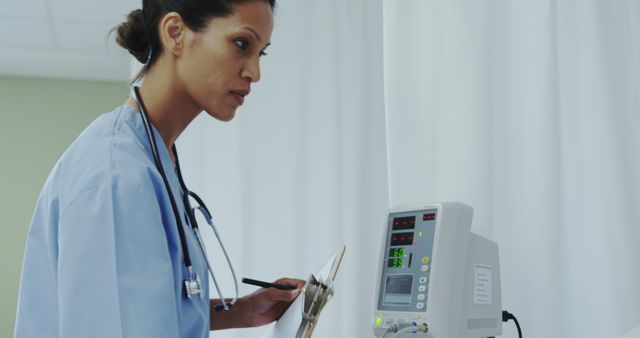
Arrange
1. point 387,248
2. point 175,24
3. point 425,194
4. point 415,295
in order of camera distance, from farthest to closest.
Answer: point 425,194
point 387,248
point 415,295
point 175,24

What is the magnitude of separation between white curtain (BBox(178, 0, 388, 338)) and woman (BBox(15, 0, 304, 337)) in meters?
1.24

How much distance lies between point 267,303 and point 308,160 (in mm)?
1152

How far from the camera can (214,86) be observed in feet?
3.75

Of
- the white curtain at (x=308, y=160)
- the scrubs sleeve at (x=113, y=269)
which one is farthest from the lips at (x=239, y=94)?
the white curtain at (x=308, y=160)

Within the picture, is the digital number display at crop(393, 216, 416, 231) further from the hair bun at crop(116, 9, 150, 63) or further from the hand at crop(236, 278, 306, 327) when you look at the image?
the hair bun at crop(116, 9, 150, 63)

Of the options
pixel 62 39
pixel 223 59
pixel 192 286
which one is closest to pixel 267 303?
pixel 192 286

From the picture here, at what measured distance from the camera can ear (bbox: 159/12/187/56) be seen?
1137 mm

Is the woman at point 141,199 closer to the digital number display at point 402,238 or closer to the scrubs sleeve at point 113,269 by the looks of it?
the scrubs sleeve at point 113,269

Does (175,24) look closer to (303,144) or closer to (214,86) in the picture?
(214,86)

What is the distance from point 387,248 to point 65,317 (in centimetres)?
90

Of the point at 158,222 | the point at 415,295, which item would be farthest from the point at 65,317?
the point at 415,295

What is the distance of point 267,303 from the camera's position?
4.72 feet

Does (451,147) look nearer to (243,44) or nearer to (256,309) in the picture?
(256,309)

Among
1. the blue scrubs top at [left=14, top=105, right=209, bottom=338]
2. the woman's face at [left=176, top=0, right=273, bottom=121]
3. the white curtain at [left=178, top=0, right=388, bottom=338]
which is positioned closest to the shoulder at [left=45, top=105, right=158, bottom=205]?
the blue scrubs top at [left=14, top=105, right=209, bottom=338]
